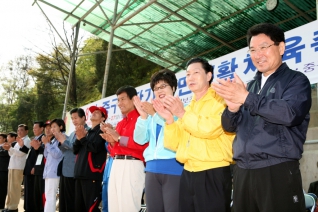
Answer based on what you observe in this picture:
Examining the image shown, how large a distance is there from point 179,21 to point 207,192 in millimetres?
6686

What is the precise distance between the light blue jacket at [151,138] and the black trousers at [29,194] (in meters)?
3.53

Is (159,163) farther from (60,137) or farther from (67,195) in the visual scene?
(60,137)

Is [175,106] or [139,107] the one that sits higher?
[139,107]

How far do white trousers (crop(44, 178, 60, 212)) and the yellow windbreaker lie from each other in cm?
313

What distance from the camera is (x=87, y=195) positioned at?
391 cm

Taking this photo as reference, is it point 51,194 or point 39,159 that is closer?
point 51,194

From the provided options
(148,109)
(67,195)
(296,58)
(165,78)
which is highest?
(296,58)

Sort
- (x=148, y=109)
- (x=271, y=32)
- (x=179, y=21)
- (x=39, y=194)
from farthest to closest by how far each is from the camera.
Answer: (x=179, y=21) < (x=39, y=194) < (x=148, y=109) < (x=271, y=32)

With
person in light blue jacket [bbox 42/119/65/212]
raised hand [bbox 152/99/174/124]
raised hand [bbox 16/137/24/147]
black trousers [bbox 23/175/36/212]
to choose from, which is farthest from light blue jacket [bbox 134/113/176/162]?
raised hand [bbox 16/137/24/147]

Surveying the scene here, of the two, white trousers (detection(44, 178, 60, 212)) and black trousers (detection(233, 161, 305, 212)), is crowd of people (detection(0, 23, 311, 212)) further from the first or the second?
white trousers (detection(44, 178, 60, 212))

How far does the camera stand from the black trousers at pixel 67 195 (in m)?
4.32

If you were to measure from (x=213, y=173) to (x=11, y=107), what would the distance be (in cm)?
2896

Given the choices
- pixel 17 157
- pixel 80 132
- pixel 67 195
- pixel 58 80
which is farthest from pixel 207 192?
pixel 58 80

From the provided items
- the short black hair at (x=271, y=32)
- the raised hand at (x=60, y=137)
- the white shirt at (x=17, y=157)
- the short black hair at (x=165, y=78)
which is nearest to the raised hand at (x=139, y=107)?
the short black hair at (x=165, y=78)
